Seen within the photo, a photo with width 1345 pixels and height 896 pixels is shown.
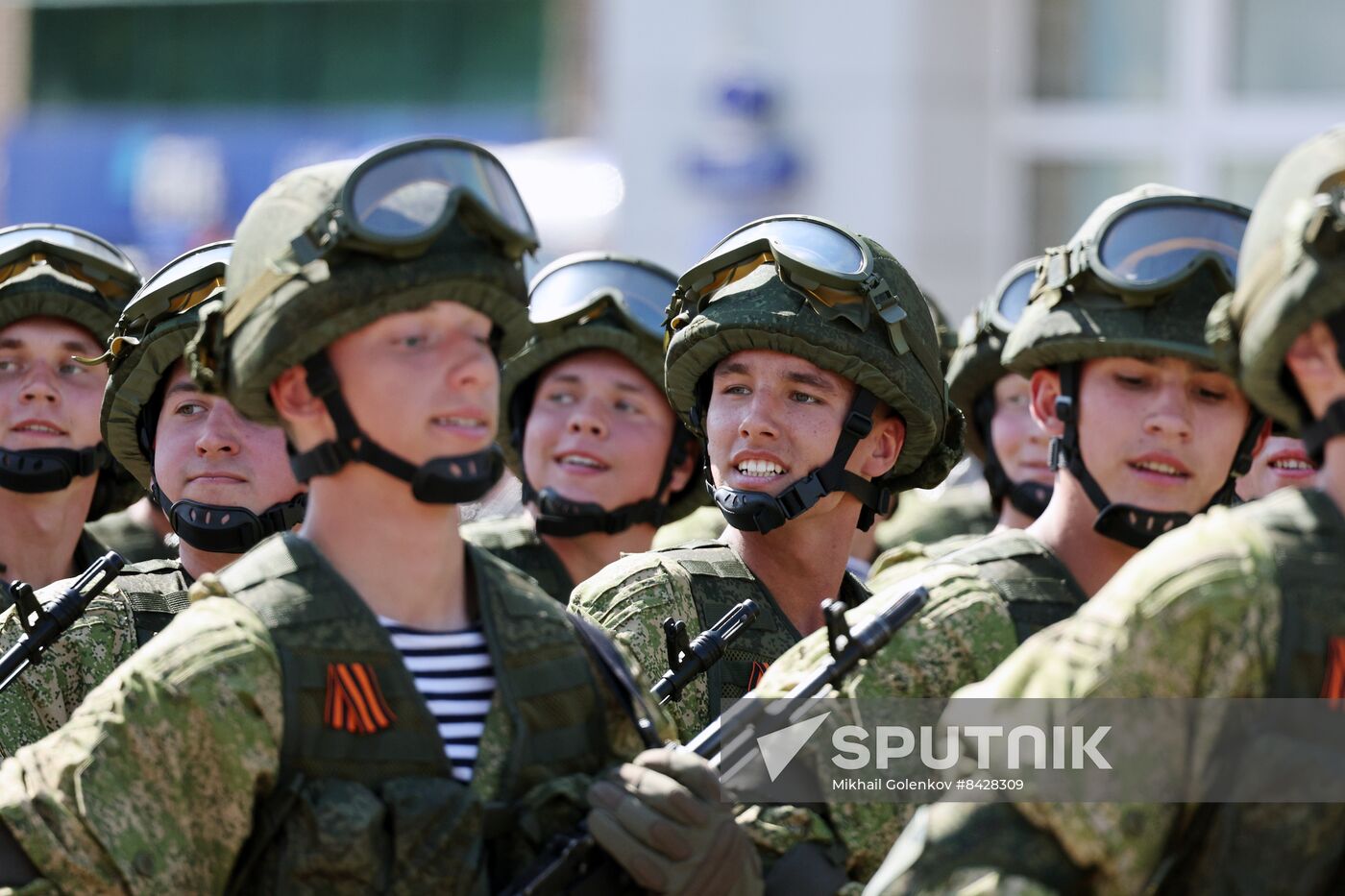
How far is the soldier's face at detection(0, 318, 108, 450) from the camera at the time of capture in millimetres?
6637

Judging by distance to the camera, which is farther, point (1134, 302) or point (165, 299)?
point (165, 299)

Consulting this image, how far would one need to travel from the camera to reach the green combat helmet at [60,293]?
21.6ft

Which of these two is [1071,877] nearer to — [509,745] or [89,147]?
[509,745]

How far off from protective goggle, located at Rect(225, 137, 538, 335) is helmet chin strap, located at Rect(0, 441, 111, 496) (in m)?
2.52

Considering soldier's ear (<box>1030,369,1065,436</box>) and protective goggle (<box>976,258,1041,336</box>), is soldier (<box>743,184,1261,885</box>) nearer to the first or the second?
soldier's ear (<box>1030,369,1065,436</box>)

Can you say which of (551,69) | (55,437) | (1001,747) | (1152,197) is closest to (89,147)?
(551,69)

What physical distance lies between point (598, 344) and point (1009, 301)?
149cm

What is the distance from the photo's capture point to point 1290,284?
3.69 m

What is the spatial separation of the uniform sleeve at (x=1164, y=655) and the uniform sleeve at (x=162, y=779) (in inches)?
51.6

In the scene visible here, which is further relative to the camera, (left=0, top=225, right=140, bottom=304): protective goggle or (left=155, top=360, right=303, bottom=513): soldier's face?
(left=0, top=225, right=140, bottom=304): protective goggle

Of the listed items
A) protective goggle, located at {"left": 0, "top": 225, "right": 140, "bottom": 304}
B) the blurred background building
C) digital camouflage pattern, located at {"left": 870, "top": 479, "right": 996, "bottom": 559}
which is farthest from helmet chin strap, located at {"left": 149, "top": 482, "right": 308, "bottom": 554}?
the blurred background building

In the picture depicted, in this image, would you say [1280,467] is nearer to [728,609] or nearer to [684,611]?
[728,609]

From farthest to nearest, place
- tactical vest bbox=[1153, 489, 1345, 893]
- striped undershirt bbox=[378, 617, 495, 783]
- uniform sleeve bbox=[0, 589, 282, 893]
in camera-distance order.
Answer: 1. striped undershirt bbox=[378, 617, 495, 783]
2. uniform sleeve bbox=[0, 589, 282, 893]
3. tactical vest bbox=[1153, 489, 1345, 893]

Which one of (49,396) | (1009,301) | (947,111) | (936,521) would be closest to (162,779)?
(49,396)
